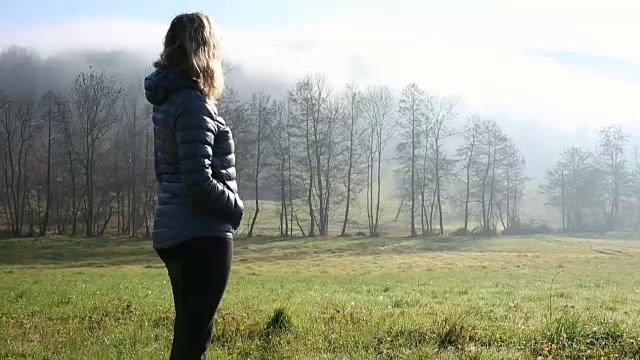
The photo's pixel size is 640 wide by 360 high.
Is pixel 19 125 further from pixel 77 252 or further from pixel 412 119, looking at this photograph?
pixel 412 119

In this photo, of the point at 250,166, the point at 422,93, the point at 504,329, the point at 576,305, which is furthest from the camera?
the point at 422,93

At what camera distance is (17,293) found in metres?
12.6

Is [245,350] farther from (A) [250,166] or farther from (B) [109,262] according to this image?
(A) [250,166]

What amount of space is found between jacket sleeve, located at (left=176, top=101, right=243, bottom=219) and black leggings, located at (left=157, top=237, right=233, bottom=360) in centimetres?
24

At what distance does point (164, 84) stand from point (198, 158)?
591 millimetres

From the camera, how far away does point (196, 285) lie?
10.6 ft

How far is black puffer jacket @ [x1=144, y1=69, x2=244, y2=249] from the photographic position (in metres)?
3.10

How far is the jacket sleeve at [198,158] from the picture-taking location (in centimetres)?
307

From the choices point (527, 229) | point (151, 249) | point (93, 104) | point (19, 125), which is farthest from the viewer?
point (527, 229)

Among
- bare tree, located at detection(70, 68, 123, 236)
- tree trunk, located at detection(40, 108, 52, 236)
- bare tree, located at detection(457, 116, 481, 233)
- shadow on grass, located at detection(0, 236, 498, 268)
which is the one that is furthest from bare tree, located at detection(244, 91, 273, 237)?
bare tree, located at detection(457, 116, 481, 233)

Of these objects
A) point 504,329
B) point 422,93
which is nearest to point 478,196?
point 422,93

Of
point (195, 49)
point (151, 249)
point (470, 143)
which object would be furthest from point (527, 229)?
point (195, 49)

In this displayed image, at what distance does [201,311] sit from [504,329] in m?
4.14

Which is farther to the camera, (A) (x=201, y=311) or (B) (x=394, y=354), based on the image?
(B) (x=394, y=354)
